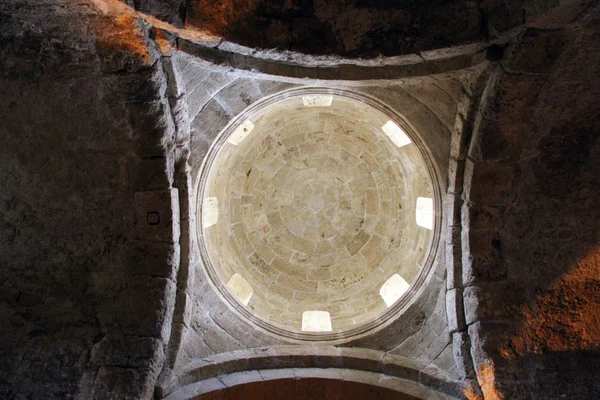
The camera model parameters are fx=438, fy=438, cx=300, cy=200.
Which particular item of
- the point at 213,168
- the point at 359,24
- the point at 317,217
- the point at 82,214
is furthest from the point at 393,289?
the point at 82,214

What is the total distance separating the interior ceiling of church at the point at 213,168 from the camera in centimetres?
404

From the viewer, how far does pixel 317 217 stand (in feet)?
28.5

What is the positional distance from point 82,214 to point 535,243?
205 inches

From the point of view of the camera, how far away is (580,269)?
200 inches

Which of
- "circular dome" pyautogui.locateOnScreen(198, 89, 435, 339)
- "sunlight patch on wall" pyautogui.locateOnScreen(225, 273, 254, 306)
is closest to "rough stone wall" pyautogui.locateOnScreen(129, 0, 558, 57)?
"circular dome" pyautogui.locateOnScreen(198, 89, 435, 339)

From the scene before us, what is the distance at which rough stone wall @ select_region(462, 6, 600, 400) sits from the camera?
4.61 metres

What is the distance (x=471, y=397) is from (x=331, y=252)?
400 cm

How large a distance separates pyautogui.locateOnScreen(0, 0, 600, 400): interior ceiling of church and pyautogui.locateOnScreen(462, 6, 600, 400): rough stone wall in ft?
0.07

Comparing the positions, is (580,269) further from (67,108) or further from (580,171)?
(67,108)

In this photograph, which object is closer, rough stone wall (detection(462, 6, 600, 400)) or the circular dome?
rough stone wall (detection(462, 6, 600, 400))

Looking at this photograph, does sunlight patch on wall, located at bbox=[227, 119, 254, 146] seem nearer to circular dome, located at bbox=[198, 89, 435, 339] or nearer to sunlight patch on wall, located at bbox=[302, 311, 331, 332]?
circular dome, located at bbox=[198, 89, 435, 339]

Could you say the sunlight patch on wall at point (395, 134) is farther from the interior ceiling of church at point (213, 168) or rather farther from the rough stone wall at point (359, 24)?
the rough stone wall at point (359, 24)

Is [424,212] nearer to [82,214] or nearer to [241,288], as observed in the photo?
[241,288]

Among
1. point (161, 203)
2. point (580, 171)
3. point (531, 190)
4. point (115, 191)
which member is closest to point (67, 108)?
point (115, 191)
